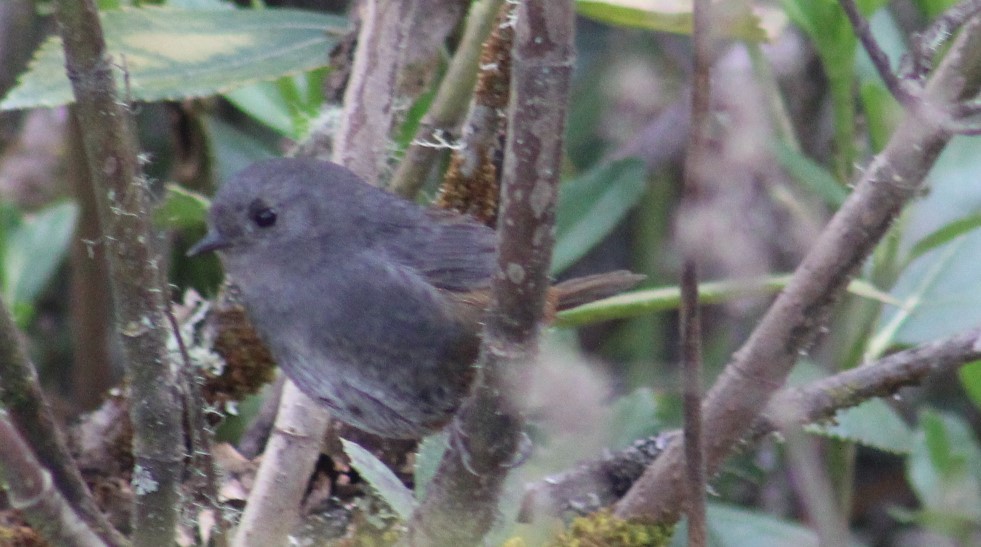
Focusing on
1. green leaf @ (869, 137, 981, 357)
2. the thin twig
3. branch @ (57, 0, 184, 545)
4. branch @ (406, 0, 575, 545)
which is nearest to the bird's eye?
branch @ (57, 0, 184, 545)

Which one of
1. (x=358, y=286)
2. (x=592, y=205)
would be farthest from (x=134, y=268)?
(x=592, y=205)

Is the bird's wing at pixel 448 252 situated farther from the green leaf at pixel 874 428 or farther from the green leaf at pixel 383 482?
the green leaf at pixel 874 428

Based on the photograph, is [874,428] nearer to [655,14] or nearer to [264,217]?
[655,14]

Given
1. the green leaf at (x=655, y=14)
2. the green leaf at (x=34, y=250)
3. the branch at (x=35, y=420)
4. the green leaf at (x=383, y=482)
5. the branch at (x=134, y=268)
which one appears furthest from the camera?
the green leaf at (x=34, y=250)

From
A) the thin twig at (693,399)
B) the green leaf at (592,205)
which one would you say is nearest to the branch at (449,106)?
the green leaf at (592,205)

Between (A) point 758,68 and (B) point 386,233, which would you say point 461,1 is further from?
(A) point 758,68

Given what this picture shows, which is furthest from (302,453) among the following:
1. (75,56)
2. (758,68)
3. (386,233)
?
(758,68)
